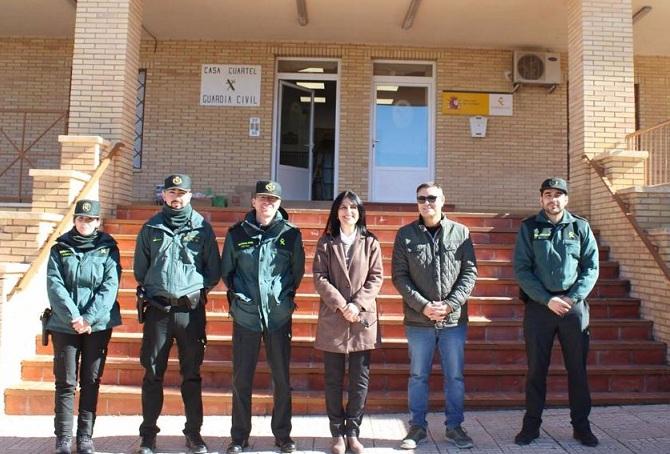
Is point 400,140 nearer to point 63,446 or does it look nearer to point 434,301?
point 434,301

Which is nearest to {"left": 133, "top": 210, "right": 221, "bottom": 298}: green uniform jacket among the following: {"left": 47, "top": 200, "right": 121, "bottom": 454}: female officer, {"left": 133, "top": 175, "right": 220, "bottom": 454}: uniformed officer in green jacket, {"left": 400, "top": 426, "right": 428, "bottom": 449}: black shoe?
{"left": 133, "top": 175, "right": 220, "bottom": 454}: uniformed officer in green jacket

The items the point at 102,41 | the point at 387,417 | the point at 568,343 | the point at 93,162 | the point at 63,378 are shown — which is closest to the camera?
the point at 63,378

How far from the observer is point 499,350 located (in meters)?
5.57

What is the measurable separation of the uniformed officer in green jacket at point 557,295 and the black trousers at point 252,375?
5.92ft

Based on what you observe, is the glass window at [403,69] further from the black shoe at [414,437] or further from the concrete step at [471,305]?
the black shoe at [414,437]

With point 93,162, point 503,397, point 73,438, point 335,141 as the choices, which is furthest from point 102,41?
point 503,397

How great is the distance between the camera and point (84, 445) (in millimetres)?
4031

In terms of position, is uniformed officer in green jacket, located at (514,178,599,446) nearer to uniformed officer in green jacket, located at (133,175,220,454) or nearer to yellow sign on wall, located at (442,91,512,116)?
uniformed officer in green jacket, located at (133,175,220,454)

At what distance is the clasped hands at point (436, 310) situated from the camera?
410 cm

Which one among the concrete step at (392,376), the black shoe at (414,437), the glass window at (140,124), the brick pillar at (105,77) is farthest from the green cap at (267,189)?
the glass window at (140,124)

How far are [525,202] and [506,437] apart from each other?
22.0 ft

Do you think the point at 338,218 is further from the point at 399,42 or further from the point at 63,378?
the point at 399,42

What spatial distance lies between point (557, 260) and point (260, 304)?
2.23m

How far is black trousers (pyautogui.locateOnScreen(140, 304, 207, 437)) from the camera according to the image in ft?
13.1
